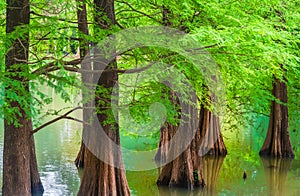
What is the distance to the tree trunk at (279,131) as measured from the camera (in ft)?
53.5

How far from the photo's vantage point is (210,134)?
663 inches

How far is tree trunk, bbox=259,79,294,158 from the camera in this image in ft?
53.5

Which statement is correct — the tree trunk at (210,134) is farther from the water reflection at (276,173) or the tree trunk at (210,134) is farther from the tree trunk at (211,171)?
the water reflection at (276,173)

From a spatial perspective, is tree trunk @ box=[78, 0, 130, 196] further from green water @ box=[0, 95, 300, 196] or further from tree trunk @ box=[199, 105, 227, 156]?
tree trunk @ box=[199, 105, 227, 156]

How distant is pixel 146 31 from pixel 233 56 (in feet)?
4.53

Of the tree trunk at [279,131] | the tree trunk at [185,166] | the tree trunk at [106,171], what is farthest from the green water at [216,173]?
the tree trunk at [106,171]

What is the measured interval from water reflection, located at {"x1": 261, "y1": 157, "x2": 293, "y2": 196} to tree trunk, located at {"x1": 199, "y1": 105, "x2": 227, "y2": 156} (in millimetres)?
1517

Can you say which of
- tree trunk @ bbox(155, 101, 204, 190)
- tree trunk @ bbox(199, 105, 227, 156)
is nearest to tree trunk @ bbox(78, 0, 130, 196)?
tree trunk @ bbox(155, 101, 204, 190)

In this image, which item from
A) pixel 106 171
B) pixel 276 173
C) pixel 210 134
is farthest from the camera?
pixel 210 134

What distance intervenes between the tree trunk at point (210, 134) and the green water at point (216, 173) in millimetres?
450

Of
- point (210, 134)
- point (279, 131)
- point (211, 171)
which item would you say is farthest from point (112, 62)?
point (279, 131)

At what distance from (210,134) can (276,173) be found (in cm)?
315

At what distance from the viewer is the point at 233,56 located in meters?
7.47

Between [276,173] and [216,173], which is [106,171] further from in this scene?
[276,173]
